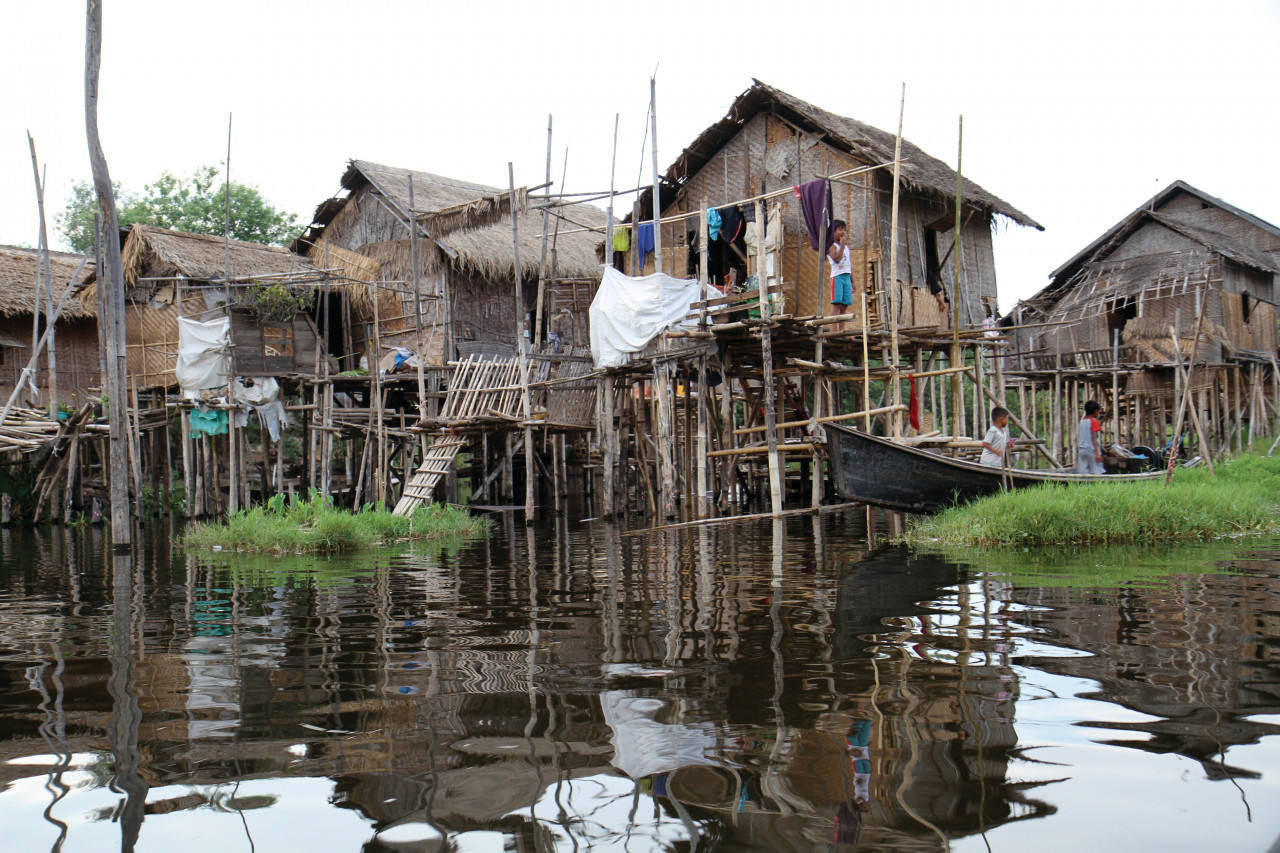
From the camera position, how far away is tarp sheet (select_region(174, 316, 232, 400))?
18.5m

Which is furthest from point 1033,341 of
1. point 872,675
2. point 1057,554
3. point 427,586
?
point 872,675

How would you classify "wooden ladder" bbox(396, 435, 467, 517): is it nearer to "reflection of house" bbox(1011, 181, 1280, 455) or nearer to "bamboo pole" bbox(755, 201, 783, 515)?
"bamboo pole" bbox(755, 201, 783, 515)

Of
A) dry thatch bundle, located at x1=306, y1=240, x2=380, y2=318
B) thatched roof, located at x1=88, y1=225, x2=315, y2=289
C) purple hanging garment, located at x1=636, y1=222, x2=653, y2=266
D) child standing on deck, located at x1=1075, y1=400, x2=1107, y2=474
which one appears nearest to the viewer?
child standing on deck, located at x1=1075, y1=400, x2=1107, y2=474

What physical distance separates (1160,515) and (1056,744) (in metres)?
7.37

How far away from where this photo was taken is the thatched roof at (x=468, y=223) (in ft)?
60.5

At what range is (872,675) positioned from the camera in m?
4.25

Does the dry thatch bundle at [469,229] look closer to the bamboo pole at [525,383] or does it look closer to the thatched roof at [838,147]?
the bamboo pole at [525,383]

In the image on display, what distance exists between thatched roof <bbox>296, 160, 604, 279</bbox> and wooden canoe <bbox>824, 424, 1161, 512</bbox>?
26.3ft

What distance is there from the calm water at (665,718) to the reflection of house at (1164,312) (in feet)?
55.8

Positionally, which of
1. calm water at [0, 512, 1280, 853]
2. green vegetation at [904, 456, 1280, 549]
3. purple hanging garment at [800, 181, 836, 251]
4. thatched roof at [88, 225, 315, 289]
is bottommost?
calm water at [0, 512, 1280, 853]

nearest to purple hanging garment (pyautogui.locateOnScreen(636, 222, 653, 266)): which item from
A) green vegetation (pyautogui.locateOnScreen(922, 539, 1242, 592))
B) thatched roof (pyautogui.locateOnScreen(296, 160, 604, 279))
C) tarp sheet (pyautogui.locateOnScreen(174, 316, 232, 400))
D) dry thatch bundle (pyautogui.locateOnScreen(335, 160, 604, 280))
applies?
thatched roof (pyautogui.locateOnScreen(296, 160, 604, 279))

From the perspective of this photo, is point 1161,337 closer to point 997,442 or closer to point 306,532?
point 997,442

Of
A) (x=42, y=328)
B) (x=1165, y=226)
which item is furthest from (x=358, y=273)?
(x=1165, y=226)

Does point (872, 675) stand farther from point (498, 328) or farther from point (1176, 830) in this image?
point (498, 328)
